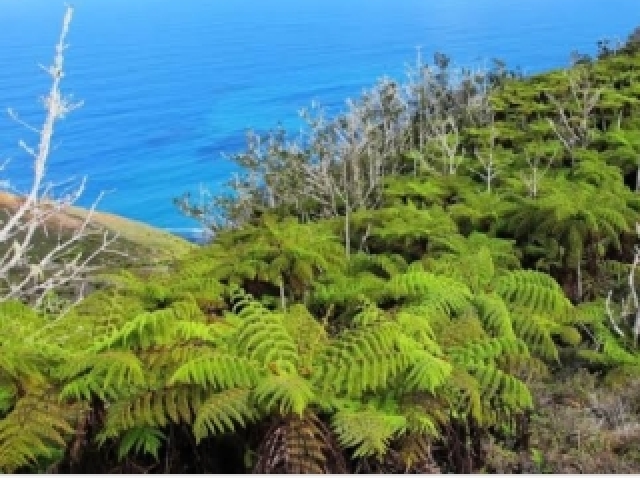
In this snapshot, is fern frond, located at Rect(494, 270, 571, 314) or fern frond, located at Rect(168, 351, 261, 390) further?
fern frond, located at Rect(494, 270, 571, 314)

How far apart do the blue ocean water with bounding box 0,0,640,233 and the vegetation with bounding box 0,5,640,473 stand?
686 inches

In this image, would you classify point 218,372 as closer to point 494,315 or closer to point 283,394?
point 283,394

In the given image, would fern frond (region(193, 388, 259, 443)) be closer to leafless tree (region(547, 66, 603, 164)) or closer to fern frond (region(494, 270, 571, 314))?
fern frond (region(494, 270, 571, 314))

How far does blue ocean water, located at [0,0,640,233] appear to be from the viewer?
54188 mm

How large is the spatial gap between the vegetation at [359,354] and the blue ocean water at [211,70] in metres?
17.4

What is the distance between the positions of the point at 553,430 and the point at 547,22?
100533mm

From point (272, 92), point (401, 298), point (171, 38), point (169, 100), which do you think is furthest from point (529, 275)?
point (171, 38)

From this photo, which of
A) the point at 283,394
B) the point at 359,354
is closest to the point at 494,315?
the point at 359,354

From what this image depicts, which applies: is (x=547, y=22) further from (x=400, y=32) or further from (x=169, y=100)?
(x=169, y=100)

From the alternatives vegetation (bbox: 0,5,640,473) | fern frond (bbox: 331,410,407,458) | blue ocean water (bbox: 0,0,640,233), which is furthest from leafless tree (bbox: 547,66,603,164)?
blue ocean water (bbox: 0,0,640,233)

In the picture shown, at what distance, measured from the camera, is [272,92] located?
69.4 metres

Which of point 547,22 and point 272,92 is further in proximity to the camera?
point 547,22

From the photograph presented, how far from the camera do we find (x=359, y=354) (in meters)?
3.43

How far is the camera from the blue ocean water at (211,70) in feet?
178
